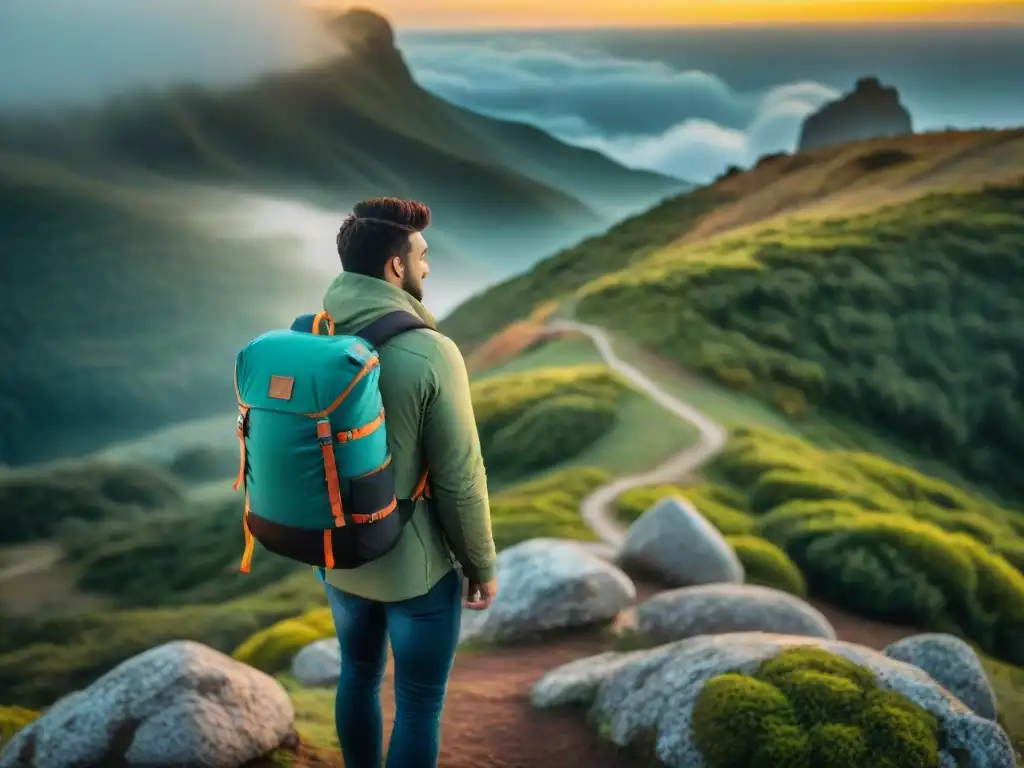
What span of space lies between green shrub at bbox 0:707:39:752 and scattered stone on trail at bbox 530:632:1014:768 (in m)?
7.34

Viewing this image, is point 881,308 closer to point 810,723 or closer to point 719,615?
point 719,615

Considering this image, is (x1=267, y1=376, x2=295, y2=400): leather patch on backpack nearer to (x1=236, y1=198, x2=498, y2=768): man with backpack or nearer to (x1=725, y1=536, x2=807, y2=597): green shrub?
(x1=236, y1=198, x2=498, y2=768): man with backpack

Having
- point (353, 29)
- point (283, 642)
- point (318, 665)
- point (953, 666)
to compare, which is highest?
point (353, 29)

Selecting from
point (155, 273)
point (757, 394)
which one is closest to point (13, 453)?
point (155, 273)

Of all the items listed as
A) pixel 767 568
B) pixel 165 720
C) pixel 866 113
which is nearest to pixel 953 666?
pixel 767 568

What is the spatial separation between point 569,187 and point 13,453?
123 meters

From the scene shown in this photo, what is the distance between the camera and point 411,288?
5.43 meters

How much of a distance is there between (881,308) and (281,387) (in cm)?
5173

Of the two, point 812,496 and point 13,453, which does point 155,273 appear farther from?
point 812,496

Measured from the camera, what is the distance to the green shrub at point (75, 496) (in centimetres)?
7688

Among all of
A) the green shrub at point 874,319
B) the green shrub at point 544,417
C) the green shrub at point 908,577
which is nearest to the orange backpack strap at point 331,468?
the green shrub at point 908,577

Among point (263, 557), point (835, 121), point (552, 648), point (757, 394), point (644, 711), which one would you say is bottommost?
point (263, 557)

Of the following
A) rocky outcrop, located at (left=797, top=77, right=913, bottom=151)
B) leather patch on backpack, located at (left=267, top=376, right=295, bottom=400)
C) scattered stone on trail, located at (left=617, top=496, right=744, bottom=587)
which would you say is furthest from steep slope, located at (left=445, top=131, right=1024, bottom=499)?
rocky outcrop, located at (left=797, top=77, right=913, bottom=151)

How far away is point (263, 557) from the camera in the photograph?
42.8 meters
